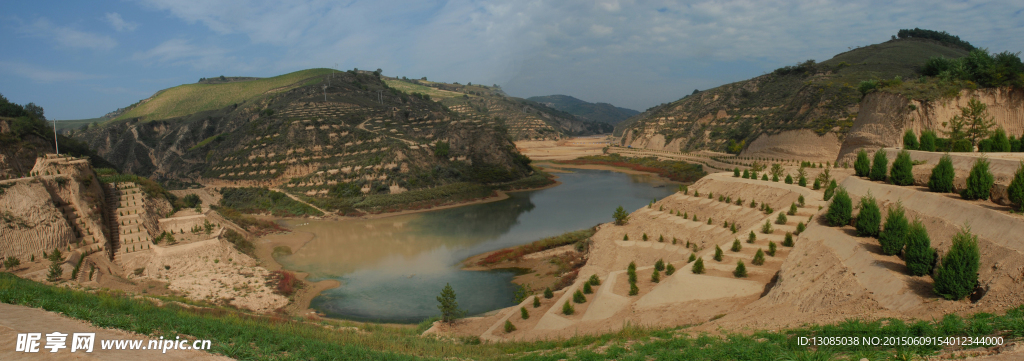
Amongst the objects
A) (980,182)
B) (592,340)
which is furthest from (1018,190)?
(592,340)

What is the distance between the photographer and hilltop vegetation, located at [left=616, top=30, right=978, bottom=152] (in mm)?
44812

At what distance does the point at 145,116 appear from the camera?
8525 cm

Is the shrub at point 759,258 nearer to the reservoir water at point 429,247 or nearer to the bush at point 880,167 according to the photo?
the bush at point 880,167

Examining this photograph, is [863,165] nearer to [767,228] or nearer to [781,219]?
[781,219]

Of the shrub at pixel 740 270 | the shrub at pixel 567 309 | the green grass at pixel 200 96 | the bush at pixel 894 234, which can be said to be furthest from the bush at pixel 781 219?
the green grass at pixel 200 96

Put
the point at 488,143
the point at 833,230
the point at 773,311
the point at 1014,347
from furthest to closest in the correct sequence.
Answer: the point at 488,143
the point at 833,230
the point at 773,311
the point at 1014,347

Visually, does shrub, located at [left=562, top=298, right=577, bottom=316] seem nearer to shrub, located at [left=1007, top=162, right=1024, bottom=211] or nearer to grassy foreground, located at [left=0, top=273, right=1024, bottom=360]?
grassy foreground, located at [left=0, top=273, right=1024, bottom=360]

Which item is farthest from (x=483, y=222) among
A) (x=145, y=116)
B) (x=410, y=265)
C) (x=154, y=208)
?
(x=145, y=116)

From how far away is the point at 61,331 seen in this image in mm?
6980

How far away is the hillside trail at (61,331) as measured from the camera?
5.77 meters

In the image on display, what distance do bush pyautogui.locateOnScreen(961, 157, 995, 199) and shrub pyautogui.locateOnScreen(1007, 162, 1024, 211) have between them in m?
0.86

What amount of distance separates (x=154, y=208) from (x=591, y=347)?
89.4 feet

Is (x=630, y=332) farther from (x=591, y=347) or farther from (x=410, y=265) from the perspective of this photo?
(x=410, y=265)

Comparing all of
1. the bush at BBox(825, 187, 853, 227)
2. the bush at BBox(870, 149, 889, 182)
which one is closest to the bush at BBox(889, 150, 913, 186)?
the bush at BBox(870, 149, 889, 182)
